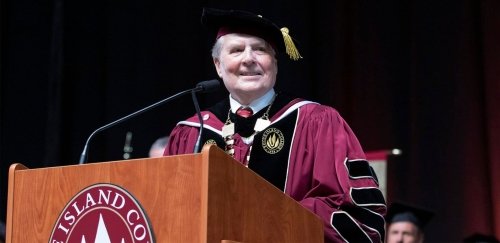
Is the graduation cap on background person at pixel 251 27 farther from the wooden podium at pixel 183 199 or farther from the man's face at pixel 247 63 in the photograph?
the wooden podium at pixel 183 199

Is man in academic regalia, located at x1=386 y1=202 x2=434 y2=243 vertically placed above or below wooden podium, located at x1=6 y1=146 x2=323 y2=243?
above

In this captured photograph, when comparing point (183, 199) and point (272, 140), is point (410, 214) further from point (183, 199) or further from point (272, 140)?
point (183, 199)

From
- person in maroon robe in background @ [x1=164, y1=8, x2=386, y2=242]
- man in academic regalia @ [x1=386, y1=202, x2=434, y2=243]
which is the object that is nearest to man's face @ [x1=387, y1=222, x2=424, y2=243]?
man in academic regalia @ [x1=386, y1=202, x2=434, y2=243]

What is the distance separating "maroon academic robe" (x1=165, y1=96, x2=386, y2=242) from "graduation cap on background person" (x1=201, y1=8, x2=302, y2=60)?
0.21 metres

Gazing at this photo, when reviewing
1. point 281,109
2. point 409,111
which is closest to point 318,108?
point 281,109

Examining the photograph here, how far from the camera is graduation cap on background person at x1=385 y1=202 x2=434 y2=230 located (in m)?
6.39

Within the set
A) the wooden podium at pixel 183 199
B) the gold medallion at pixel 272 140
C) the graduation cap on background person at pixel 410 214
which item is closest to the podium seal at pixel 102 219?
the wooden podium at pixel 183 199

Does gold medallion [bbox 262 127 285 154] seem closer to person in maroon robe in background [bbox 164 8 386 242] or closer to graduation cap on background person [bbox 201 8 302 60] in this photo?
person in maroon robe in background [bbox 164 8 386 242]

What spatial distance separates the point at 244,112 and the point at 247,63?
0.81ft

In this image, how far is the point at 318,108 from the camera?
337cm

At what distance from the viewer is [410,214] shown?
6.40 meters

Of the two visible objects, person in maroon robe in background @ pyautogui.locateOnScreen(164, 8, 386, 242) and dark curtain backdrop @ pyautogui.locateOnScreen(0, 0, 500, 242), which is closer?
person in maroon robe in background @ pyautogui.locateOnScreen(164, 8, 386, 242)

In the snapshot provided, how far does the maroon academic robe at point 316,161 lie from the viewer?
3004mm

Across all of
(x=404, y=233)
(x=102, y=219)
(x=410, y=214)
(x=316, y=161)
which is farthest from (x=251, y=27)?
(x=404, y=233)
